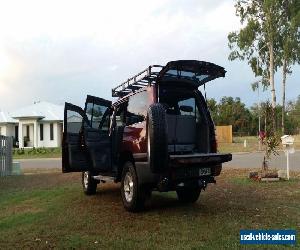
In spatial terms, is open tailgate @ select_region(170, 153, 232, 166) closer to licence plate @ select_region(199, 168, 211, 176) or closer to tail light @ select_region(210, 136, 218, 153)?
licence plate @ select_region(199, 168, 211, 176)

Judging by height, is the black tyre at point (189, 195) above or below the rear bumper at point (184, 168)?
below

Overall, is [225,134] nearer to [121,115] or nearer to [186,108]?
[121,115]

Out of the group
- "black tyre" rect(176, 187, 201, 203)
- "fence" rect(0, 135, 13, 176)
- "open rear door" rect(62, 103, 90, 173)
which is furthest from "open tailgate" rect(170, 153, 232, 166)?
"fence" rect(0, 135, 13, 176)

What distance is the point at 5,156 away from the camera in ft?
61.5

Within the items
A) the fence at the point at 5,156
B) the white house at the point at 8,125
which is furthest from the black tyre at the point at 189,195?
the white house at the point at 8,125

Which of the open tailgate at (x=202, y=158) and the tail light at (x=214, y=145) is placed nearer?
the open tailgate at (x=202, y=158)

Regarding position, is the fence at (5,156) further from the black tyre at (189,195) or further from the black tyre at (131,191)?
the black tyre at (131,191)

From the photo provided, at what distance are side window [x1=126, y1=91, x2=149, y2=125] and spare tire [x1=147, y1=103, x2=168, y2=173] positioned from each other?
671 millimetres

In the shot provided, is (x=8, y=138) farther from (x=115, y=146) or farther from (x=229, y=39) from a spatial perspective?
(x=229, y=39)

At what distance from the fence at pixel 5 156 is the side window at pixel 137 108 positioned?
1083cm

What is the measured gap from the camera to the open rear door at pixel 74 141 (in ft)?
33.8

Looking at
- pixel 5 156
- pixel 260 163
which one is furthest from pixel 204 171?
pixel 260 163

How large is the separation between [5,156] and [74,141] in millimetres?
9227

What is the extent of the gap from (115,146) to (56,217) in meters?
1.85
